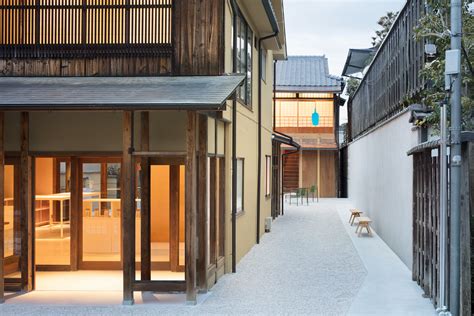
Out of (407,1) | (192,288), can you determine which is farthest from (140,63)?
(407,1)

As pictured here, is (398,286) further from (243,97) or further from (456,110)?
(243,97)

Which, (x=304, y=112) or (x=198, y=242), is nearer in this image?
(x=198, y=242)

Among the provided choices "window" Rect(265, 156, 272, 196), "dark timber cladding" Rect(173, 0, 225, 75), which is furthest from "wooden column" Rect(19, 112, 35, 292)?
"window" Rect(265, 156, 272, 196)

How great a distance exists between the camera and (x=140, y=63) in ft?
33.1

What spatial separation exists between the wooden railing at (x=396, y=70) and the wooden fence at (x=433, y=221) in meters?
2.10

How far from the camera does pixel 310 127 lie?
3528 cm

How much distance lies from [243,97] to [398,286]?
207 inches

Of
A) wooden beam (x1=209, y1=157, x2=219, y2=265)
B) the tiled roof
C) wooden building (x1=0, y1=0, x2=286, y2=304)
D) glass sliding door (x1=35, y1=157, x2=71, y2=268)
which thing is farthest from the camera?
the tiled roof

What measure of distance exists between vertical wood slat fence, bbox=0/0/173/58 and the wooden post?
4.30 feet

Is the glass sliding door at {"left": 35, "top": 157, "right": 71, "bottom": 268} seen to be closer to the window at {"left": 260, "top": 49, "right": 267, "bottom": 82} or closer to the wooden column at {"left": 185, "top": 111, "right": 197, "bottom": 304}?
the wooden column at {"left": 185, "top": 111, "right": 197, "bottom": 304}

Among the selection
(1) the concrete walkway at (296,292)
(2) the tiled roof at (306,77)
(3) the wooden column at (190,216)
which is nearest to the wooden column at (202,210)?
(1) the concrete walkway at (296,292)

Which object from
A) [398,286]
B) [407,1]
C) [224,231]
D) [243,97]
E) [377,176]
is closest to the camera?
[398,286]

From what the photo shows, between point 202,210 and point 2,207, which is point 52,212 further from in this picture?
point 202,210

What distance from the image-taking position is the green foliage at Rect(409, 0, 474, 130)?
9.14 meters
